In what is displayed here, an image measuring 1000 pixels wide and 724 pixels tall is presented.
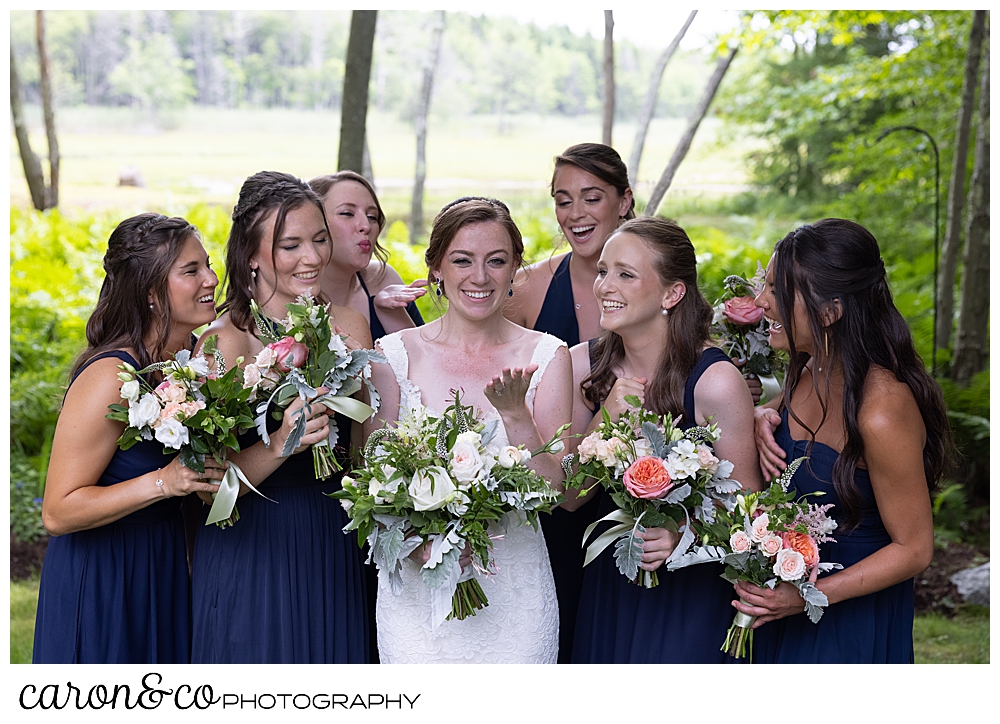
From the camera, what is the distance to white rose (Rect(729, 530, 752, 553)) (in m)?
2.90

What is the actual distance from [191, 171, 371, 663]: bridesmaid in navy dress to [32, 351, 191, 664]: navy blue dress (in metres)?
0.19

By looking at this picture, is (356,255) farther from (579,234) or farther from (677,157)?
(677,157)

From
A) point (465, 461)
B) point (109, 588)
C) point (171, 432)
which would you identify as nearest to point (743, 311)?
point (465, 461)

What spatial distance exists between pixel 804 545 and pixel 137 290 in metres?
2.68

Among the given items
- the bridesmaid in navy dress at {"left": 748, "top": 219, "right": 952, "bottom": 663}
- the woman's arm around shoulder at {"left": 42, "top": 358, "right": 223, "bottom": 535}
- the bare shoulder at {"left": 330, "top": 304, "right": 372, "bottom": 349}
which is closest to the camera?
the bridesmaid in navy dress at {"left": 748, "top": 219, "right": 952, "bottom": 663}

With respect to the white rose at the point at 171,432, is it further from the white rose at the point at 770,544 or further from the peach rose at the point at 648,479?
the white rose at the point at 770,544

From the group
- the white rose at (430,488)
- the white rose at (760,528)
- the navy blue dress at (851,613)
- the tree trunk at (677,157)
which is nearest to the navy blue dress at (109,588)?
the white rose at (430,488)

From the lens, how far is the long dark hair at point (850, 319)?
3016 mm

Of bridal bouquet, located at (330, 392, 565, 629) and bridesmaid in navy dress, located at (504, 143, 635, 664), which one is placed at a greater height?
bridesmaid in navy dress, located at (504, 143, 635, 664)

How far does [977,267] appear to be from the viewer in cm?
729

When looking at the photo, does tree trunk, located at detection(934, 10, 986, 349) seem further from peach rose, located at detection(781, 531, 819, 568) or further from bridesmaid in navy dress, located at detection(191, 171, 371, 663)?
bridesmaid in navy dress, located at detection(191, 171, 371, 663)

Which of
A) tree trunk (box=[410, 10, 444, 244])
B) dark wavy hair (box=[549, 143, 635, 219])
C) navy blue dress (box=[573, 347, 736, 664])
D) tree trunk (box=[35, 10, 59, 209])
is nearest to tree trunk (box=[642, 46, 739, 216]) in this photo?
dark wavy hair (box=[549, 143, 635, 219])

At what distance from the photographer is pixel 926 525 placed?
2980 millimetres

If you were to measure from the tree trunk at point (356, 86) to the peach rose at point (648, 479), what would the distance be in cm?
485
